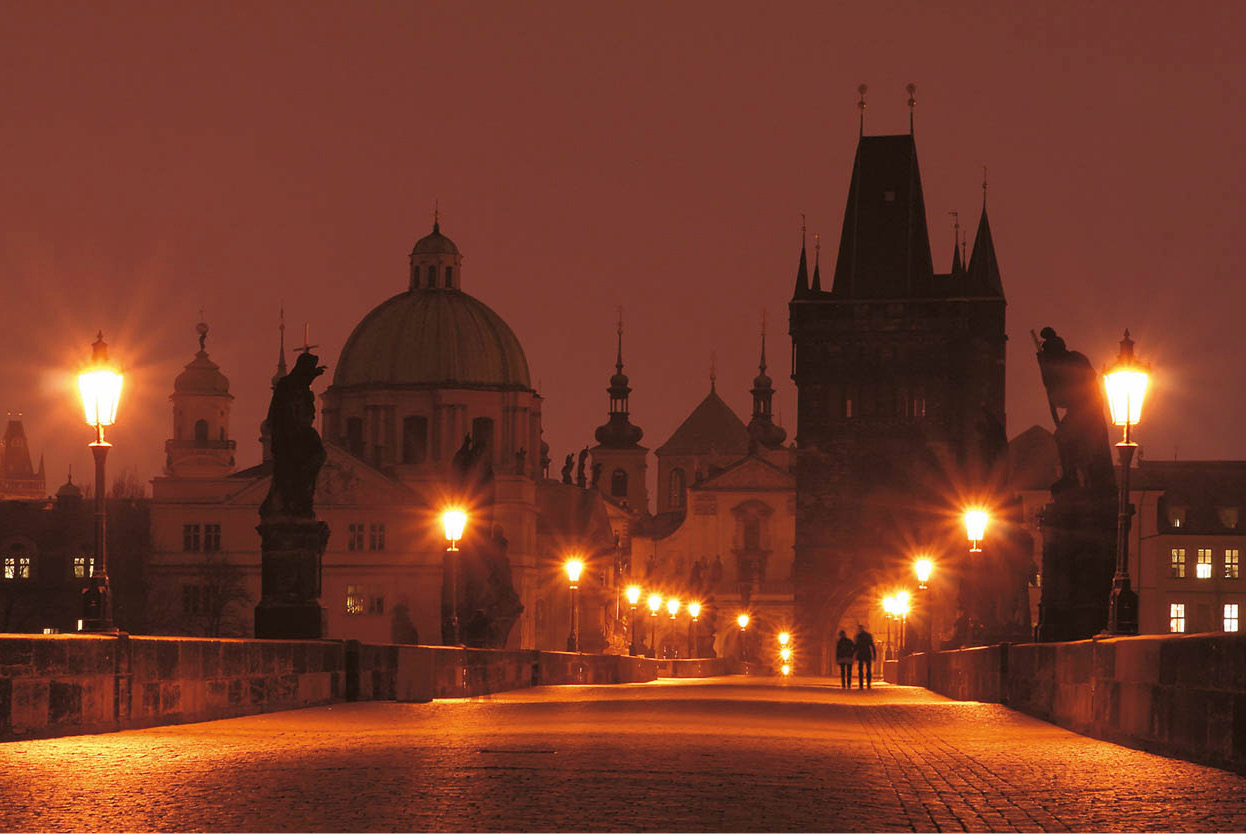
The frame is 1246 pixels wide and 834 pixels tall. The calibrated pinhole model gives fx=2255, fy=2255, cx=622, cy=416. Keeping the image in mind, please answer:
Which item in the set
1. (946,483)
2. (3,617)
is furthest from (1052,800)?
(3,617)

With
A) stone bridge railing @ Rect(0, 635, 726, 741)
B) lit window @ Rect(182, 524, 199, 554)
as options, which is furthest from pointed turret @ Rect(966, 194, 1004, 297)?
stone bridge railing @ Rect(0, 635, 726, 741)

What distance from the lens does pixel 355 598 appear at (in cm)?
12325

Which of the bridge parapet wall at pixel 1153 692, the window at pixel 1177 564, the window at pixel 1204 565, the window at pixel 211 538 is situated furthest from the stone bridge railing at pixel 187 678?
the window at pixel 211 538

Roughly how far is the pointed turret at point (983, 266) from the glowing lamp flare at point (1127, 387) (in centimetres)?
9238

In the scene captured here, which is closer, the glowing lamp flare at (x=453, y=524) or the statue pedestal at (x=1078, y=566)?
the statue pedestal at (x=1078, y=566)

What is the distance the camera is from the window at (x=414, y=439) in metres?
134

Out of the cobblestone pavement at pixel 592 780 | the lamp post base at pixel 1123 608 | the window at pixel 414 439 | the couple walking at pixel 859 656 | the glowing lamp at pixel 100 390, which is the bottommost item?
the couple walking at pixel 859 656

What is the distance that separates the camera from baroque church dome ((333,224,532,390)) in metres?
135

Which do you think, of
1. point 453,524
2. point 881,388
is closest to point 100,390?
point 453,524

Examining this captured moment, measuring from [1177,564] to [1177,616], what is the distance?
9.02 ft

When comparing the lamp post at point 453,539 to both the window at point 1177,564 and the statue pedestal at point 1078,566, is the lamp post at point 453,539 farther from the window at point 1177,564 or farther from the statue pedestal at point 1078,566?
the window at point 1177,564

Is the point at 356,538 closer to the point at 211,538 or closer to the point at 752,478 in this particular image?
the point at 211,538

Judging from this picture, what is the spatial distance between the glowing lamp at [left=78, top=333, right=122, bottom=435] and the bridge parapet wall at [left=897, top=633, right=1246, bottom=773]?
925 centimetres

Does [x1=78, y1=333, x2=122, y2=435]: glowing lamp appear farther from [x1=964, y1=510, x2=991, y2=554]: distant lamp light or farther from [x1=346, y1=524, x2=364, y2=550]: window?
[x1=346, y1=524, x2=364, y2=550]: window
